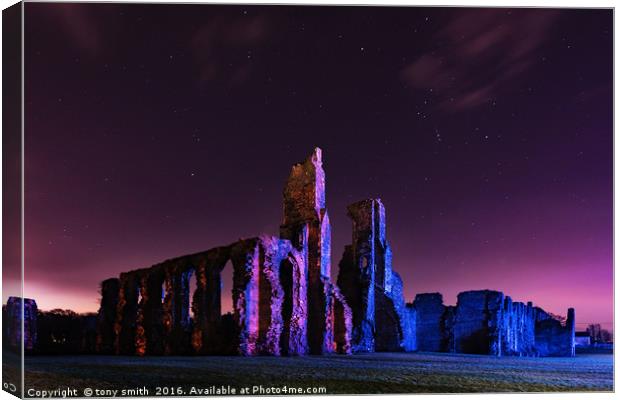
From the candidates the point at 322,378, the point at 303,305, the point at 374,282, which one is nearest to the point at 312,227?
the point at 303,305

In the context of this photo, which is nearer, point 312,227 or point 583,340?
point 312,227

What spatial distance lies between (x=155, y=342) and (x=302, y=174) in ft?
26.6

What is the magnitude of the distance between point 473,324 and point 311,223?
9.92 metres

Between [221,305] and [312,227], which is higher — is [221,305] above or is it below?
below

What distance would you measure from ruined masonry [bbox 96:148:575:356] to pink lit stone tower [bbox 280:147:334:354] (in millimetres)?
39

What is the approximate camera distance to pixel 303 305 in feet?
82.7

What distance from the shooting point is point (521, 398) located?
1298 centimetres

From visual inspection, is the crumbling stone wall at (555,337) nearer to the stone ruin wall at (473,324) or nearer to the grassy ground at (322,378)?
the stone ruin wall at (473,324)

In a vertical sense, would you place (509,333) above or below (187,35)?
below

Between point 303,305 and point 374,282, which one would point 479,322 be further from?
point 303,305

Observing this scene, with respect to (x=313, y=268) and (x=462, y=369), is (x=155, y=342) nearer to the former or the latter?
(x=313, y=268)

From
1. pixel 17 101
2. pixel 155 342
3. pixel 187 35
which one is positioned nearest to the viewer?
pixel 17 101

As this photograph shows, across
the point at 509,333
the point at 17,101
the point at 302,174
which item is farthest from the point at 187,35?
the point at 509,333

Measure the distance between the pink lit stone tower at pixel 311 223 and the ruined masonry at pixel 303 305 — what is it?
4 centimetres
